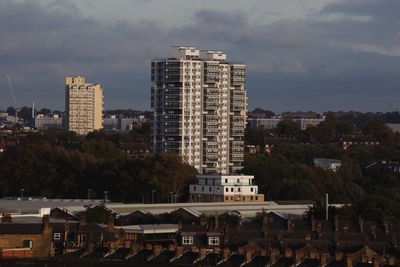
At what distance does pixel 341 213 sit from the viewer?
229 feet

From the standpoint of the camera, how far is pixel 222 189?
10175 cm

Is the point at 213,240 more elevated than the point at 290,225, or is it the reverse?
the point at 290,225

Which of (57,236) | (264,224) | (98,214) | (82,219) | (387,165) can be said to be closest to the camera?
(57,236)

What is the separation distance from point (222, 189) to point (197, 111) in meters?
19.9

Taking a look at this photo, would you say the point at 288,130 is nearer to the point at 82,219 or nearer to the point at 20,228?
the point at 82,219

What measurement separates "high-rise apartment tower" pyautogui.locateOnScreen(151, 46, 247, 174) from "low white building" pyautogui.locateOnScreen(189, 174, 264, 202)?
1517cm

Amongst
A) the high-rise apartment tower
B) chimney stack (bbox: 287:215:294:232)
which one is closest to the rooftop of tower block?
the high-rise apartment tower

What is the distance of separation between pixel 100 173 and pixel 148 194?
5862 millimetres

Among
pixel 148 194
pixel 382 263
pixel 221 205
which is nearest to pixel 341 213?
pixel 221 205

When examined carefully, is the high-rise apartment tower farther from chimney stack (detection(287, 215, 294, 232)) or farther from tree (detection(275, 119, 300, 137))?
tree (detection(275, 119, 300, 137))

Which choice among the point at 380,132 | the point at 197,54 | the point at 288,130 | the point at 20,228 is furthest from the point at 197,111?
the point at 20,228

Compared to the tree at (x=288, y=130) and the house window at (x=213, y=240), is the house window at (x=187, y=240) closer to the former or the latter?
the house window at (x=213, y=240)

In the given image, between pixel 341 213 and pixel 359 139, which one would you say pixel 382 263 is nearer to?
pixel 341 213

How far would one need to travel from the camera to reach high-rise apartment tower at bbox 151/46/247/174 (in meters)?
119
